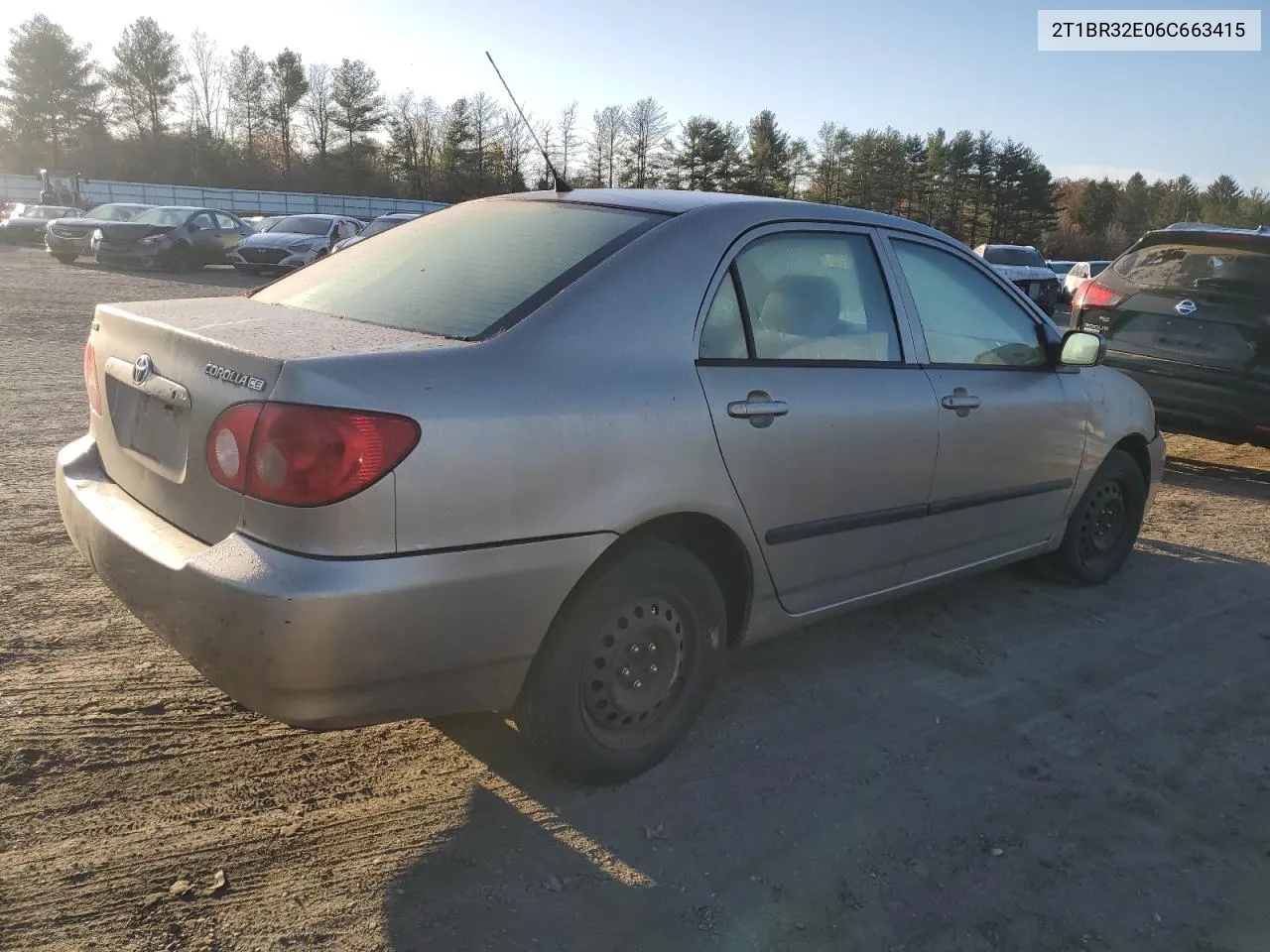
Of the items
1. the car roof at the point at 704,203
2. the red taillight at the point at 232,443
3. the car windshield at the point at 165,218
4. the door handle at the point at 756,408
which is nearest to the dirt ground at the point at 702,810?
the red taillight at the point at 232,443

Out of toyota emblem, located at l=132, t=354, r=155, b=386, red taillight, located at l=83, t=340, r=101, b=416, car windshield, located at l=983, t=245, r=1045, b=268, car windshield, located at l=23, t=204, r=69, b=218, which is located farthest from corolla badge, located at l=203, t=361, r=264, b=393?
car windshield, located at l=23, t=204, r=69, b=218

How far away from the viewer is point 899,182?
57906mm

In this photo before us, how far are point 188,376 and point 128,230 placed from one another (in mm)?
23015

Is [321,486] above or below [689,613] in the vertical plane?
above

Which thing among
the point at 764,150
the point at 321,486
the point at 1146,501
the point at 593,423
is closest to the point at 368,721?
the point at 321,486

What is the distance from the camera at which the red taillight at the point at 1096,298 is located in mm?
7508

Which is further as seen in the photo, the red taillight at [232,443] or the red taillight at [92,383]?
the red taillight at [92,383]

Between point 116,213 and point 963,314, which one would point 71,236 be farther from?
point 963,314

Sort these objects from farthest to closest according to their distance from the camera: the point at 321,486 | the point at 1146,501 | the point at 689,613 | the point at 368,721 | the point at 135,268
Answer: the point at 135,268, the point at 1146,501, the point at 689,613, the point at 368,721, the point at 321,486

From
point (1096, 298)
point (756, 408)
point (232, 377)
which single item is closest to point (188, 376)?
point (232, 377)

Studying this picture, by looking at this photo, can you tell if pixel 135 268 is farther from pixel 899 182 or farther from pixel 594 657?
pixel 899 182

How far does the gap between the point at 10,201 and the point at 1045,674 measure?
54.3m

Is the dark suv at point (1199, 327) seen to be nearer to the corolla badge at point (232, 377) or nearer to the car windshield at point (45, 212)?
the corolla badge at point (232, 377)

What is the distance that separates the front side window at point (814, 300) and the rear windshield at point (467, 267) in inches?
14.7
